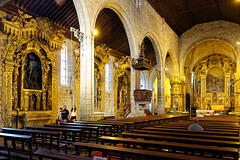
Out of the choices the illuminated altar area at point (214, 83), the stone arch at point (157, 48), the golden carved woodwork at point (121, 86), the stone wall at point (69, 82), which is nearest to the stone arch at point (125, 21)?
the stone arch at point (157, 48)

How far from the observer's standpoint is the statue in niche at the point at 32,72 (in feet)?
38.8

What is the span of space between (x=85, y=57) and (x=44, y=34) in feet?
12.1

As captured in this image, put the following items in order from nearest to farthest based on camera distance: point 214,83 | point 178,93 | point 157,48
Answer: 1. point 157,48
2. point 178,93
3. point 214,83

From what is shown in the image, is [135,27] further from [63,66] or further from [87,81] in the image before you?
[87,81]

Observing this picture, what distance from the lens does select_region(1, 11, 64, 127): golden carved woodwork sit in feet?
34.4

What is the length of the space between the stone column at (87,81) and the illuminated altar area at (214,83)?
21.8m

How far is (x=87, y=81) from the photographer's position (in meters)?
9.95

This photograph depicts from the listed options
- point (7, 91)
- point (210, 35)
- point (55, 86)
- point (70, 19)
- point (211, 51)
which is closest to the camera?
point (7, 91)

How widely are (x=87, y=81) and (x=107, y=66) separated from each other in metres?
9.79

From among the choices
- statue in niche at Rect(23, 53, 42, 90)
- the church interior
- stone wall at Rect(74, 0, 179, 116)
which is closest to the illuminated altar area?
the church interior

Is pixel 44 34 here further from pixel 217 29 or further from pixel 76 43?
pixel 217 29

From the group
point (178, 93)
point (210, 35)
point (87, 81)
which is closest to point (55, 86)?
point (87, 81)

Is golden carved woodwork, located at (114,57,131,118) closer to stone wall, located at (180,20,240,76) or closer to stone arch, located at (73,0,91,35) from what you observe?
stone wall, located at (180,20,240,76)

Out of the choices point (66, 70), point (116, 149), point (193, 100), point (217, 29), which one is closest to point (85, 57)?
point (66, 70)
